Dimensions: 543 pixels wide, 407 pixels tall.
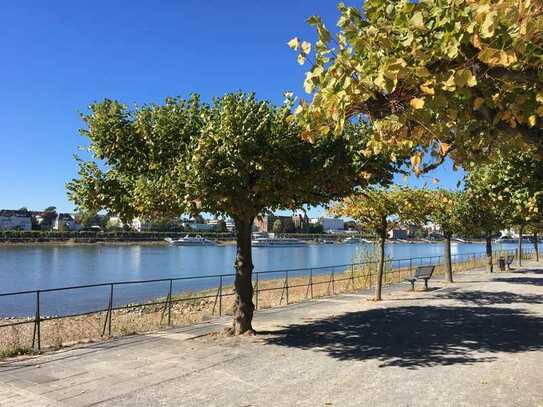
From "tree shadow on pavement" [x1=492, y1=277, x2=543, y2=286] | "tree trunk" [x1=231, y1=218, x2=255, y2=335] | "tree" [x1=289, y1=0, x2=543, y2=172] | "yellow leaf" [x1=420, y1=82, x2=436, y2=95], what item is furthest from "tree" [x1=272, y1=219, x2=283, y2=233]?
"yellow leaf" [x1=420, y1=82, x2=436, y2=95]

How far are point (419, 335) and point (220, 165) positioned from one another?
5.66 metres

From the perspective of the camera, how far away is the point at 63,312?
2211 cm

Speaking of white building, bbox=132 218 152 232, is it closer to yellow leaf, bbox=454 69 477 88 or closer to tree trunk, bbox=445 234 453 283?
yellow leaf, bbox=454 69 477 88

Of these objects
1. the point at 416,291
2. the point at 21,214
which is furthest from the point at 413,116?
the point at 21,214

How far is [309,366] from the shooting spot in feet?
28.1

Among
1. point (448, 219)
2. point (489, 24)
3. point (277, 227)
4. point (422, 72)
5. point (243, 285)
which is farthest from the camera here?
point (277, 227)

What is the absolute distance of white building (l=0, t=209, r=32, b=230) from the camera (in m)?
152

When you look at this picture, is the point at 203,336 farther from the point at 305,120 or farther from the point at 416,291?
the point at 416,291

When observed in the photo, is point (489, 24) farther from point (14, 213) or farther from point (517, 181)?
point (14, 213)

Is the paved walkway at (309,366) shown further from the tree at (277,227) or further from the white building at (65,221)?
the white building at (65,221)

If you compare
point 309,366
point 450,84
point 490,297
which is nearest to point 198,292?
point 490,297

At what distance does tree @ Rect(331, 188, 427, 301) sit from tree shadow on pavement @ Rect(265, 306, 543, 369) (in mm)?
4067

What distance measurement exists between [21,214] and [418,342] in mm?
173985

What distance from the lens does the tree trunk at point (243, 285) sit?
11.1 m
